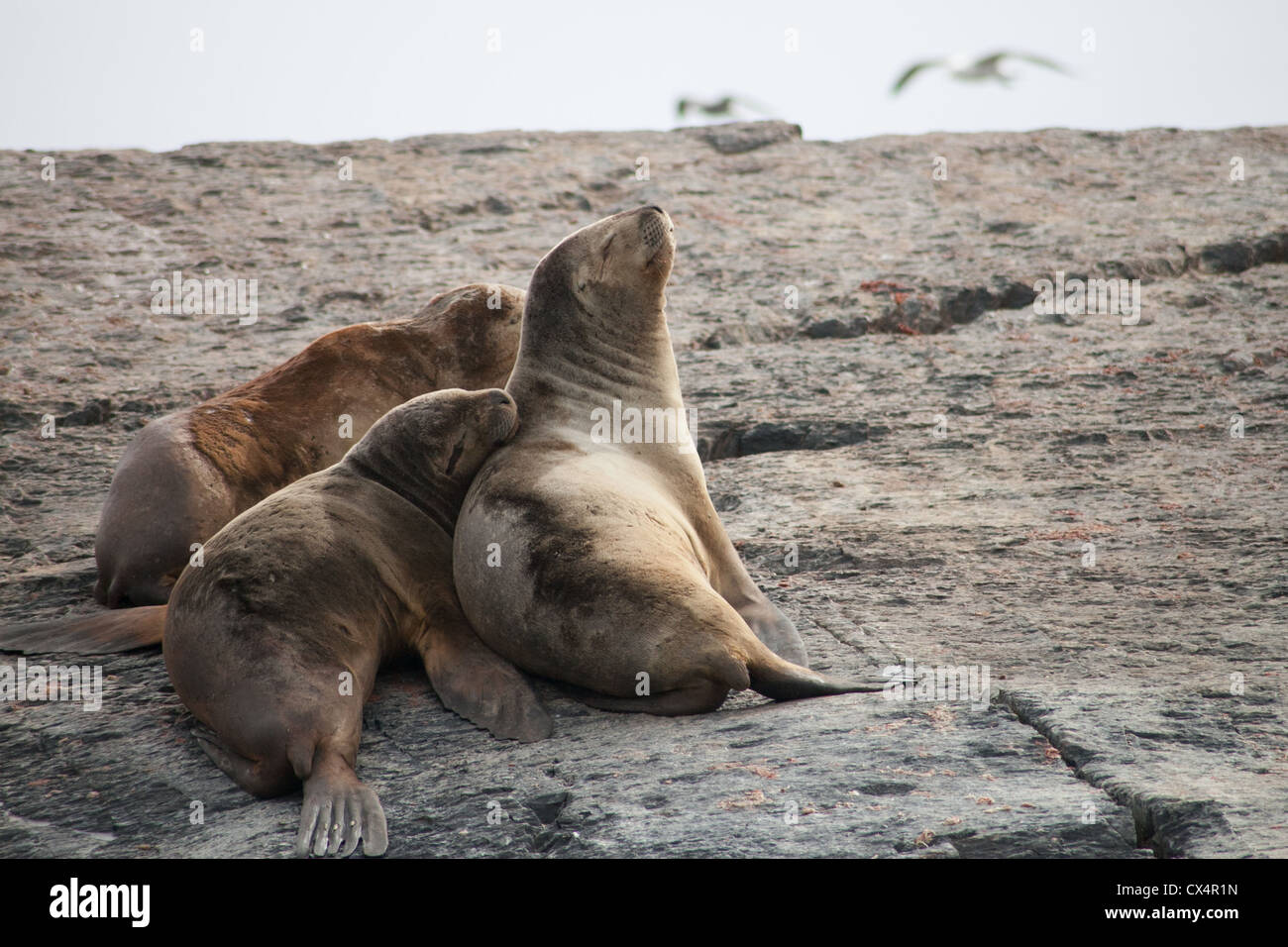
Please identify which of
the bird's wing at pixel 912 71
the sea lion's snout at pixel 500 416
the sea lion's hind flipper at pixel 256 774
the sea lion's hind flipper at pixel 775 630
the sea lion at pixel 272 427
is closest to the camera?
the sea lion's hind flipper at pixel 256 774

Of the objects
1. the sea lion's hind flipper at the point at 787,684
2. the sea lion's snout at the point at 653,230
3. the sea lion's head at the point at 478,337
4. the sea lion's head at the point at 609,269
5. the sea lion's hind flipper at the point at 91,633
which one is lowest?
the sea lion's hind flipper at the point at 91,633

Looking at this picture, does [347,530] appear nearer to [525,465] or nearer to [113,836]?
[525,465]

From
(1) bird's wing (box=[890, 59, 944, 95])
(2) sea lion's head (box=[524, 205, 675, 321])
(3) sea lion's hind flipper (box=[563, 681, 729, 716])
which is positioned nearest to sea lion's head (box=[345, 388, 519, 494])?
(2) sea lion's head (box=[524, 205, 675, 321])

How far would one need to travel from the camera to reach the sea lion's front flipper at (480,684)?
4.12 metres

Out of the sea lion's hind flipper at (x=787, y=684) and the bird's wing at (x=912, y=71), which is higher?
the bird's wing at (x=912, y=71)

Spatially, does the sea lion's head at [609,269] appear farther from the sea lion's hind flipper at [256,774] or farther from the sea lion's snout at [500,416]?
the sea lion's hind flipper at [256,774]

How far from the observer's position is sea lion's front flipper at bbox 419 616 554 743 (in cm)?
412

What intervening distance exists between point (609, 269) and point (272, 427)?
179 centimetres

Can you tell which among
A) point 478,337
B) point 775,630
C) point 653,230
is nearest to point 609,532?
point 775,630

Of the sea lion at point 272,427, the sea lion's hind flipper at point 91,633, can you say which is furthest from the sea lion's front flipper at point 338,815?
the sea lion at point 272,427

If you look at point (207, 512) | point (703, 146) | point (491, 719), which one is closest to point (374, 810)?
point (491, 719)

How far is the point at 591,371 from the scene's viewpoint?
517cm

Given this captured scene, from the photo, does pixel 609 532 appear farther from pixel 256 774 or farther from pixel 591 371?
pixel 256 774

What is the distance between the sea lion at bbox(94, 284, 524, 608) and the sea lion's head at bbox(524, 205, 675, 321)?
3.71 ft
